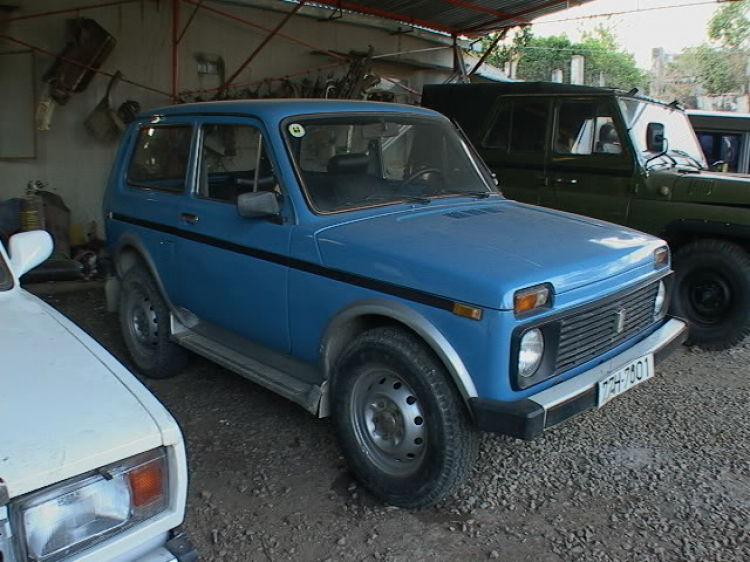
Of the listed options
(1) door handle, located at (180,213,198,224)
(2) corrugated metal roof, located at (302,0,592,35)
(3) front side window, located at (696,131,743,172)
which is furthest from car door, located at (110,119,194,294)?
(3) front side window, located at (696,131,743,172)

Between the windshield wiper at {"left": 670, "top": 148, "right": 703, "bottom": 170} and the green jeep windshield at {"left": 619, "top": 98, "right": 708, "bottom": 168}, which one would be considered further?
the windshield wiper at {"left": 670, "top": 148, "right": 703, "bottom": 170}

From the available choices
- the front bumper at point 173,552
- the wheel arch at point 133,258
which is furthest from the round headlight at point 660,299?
the wheel arch at point 133,258

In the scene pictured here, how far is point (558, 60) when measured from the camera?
28719 mm

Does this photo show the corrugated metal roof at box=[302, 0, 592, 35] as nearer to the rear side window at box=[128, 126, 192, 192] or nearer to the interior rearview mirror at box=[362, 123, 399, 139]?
the rear side window at box=[128, 126, 192, 192]

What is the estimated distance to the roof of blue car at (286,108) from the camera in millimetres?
3506

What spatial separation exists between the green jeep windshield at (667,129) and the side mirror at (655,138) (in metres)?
0.03

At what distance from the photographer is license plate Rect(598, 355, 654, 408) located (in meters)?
2.83

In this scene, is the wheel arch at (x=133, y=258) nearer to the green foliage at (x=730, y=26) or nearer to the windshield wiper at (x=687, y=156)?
the windshield wiper at (x=687, y=156)

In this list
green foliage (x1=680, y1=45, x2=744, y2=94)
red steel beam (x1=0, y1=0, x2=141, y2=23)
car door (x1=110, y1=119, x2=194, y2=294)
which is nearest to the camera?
car door (x1=110, y1=119, x2=194, y2=294)

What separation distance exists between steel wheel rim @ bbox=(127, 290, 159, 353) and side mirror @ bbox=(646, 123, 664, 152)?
4179 mm

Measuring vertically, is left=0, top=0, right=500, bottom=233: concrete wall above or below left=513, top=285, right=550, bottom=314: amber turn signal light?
above

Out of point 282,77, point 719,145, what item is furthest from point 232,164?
point 719,145

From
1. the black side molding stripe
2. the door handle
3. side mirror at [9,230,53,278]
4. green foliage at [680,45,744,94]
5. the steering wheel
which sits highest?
green foliage at [680,45,744,94]

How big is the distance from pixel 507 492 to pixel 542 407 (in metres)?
0.81
